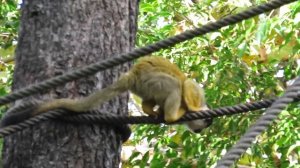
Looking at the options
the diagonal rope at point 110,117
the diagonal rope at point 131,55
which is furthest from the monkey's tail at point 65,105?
the diagonal rope at point 131,55

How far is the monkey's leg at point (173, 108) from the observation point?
299 cm

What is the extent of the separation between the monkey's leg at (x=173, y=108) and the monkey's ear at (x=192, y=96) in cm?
3

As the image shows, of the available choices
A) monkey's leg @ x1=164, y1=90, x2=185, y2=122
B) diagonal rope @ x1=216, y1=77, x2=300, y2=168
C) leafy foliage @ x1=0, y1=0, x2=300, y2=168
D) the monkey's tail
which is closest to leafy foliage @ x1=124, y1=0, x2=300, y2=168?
leafy foliage @ x1=0, y1=0, x2=300, y2=168

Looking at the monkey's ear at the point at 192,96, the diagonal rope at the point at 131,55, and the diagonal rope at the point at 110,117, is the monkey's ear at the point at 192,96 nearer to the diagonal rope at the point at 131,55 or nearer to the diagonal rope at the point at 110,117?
the diagonal rope at the point at 110,117

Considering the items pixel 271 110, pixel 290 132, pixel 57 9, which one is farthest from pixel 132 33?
pixel 290 132

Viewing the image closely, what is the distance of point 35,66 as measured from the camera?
8.31ft

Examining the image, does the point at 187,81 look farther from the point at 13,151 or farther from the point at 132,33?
the point at 13,151

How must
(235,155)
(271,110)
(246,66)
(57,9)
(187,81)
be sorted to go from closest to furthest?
(235,155)
(271,110)
(57,9)
(187,81)
(246,66)

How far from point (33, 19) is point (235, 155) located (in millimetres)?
1296

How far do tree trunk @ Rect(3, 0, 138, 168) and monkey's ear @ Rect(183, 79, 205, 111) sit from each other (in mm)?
476

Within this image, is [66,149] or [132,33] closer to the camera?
[66,149]

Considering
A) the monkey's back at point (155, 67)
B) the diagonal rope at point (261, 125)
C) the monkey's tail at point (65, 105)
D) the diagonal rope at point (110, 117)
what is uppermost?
the monkey's back at point (155, 67)

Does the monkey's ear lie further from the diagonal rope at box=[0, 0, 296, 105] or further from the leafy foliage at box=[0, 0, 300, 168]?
the diagonal rope at box=[0, 0, 296, 105]

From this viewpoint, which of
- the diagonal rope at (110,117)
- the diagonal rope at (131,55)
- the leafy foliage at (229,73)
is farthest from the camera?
the leafy foliage at (229,73)
